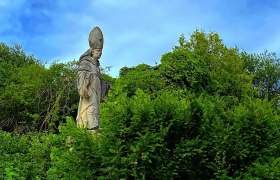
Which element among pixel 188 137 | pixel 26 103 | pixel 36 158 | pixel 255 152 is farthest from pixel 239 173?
pixel 26 103

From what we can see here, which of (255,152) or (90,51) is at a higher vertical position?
(90,51)

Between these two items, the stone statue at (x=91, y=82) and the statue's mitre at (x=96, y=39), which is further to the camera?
the statue's mitre at (x=96, y=39)

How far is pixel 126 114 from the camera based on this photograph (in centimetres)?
803

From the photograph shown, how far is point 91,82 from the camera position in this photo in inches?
488

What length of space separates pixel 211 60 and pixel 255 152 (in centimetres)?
3072

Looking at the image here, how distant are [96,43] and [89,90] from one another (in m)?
1.13

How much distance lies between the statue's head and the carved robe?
18 cm

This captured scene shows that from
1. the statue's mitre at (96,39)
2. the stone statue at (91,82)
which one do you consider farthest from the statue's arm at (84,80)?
the statue's mitre at (96,39)

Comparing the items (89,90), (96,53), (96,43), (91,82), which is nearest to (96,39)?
(96,43)

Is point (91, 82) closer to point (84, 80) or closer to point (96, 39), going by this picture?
point (84, 80)

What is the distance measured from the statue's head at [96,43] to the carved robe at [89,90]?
0.18 metres

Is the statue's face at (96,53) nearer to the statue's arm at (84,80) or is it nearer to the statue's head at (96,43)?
the statue's head at (96,43)

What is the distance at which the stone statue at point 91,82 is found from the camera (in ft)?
40.4

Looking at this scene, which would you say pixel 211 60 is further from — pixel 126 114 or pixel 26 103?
pixel 126 114
